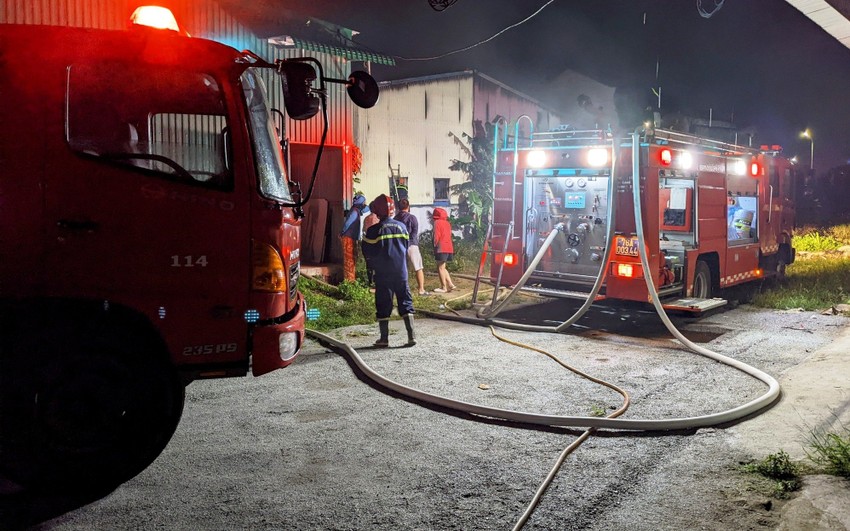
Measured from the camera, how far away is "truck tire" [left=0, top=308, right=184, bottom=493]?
12.4 feet

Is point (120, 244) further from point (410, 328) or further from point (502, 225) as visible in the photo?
point (502, 225)

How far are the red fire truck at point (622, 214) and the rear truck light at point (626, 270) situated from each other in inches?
0.5

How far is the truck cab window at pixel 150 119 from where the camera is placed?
3941mm

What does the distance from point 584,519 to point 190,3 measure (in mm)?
9758

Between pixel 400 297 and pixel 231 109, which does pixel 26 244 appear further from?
pixel 400 297

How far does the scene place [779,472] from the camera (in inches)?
162

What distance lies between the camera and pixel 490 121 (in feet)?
74.0

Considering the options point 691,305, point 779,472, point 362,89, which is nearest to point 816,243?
point 691,305

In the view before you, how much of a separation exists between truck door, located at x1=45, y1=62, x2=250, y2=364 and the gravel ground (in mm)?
824

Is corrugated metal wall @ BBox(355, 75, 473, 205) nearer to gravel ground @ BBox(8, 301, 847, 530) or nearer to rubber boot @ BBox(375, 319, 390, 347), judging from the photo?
rubber boot @ BBox(375, 319, 390, 347)

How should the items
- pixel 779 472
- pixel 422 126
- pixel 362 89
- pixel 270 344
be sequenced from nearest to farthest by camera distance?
pixel 779 472
pixel 270 344
pixel 362 89
pixel 422 126

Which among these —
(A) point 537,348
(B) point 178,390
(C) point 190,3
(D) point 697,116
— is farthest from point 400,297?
(D) point 697,116

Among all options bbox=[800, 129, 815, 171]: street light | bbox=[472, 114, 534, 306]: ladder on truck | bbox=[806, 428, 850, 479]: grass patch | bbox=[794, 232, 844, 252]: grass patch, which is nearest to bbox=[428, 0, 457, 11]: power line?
bbox=[472, 114, 534, 306]: ladder on truck

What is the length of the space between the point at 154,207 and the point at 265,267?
711 millimetres
